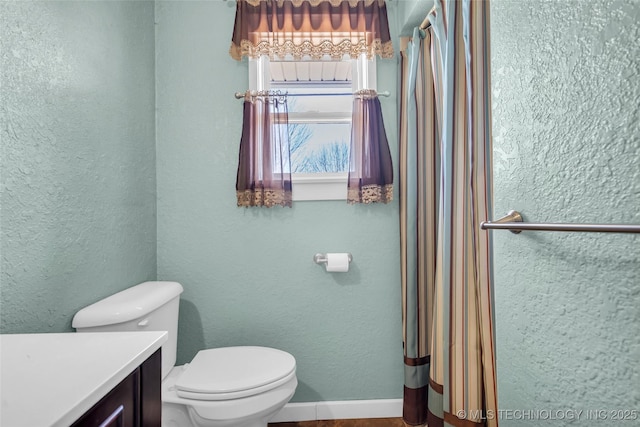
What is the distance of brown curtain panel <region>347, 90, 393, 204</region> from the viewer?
178 centimetres

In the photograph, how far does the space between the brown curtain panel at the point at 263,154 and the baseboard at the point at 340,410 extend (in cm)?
110

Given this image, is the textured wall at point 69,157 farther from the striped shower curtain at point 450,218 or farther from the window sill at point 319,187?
the striped shower curtain at point 450,218

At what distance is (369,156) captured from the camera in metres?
1.78

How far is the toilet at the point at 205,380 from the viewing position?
1.20m

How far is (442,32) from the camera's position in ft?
4.58

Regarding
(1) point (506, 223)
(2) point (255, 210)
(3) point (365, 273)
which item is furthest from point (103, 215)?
(1) point (506, 223)

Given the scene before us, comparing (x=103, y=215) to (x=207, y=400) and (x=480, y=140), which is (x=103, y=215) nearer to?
(x=207, y=400)

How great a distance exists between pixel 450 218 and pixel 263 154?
3.24ft

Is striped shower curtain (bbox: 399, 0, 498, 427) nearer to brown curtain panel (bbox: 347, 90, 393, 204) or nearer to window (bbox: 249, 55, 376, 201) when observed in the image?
brown curtain panel (bbox: 347, 90, 393, 204)

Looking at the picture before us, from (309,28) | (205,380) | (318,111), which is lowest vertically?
(205,380)

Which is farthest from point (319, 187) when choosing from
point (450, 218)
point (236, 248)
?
point (450, 218)

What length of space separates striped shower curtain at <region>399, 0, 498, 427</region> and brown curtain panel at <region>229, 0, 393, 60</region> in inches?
9.1

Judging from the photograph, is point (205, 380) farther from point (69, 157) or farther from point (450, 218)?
point (450, 218)

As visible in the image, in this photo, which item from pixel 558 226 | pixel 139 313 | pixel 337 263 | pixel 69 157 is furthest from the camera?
pixel 337 263
